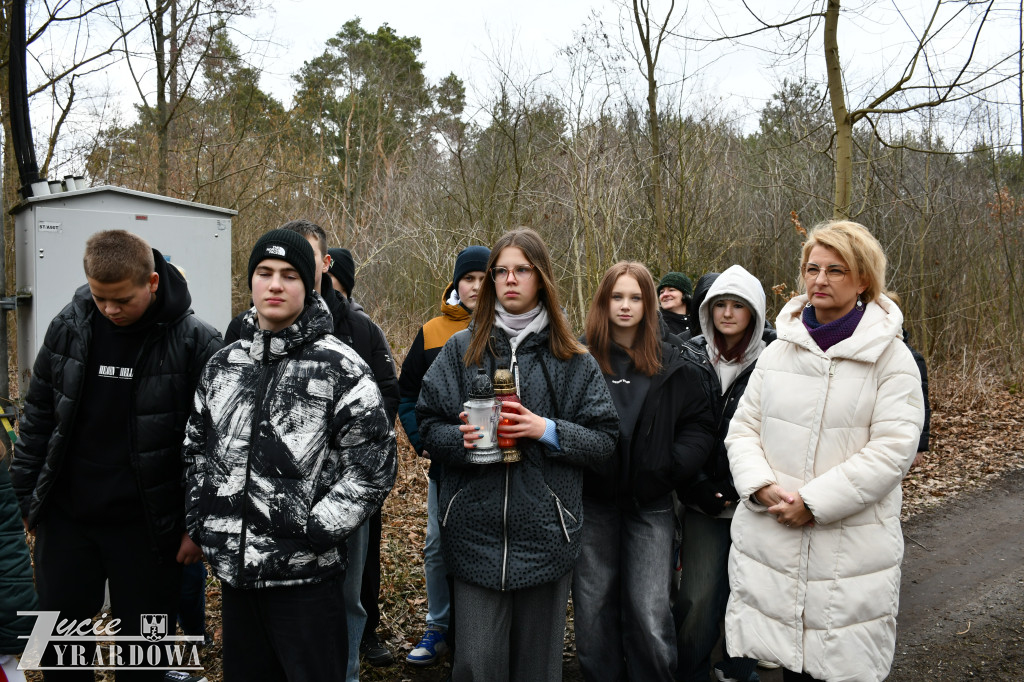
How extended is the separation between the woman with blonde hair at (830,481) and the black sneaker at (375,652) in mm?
2022

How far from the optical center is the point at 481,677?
2834 millimetres

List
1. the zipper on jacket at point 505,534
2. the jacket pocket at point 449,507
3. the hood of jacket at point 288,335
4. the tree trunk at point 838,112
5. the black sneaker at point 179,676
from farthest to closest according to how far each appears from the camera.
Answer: the tree trunk at point 838,112 < the black sneaker at point 179,676 < the jacket pocket at point 449,507 < the zipper on jacket at point 505,534 < the hood of jacket at point 288,335

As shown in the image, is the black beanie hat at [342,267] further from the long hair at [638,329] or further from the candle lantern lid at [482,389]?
the candle lantern lid at [482,389]

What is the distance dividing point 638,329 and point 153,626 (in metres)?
2.66

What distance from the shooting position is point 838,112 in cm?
683

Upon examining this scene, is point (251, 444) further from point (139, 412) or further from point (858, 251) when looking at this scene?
point (858, 251)

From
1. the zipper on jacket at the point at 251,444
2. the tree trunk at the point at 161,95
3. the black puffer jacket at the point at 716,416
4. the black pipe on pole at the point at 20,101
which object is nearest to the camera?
the zipper on jacket at the point at 251,444

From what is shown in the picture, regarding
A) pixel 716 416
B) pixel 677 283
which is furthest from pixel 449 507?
pixel 677 283

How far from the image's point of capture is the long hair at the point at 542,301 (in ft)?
9.96

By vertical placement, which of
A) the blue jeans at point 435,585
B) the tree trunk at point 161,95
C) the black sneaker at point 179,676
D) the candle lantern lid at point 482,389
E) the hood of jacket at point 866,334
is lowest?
the black sneaker at point 179,676

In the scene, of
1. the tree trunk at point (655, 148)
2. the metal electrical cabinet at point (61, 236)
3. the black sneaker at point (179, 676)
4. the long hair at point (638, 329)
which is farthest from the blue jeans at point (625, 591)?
the tree trunk at point (655, 148)

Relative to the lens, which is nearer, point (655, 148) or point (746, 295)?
point (746, 295)

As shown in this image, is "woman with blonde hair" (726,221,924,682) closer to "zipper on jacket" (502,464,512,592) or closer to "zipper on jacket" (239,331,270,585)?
"zipper on jacket" (502,464,512,592)

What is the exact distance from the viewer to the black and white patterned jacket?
253 cm
